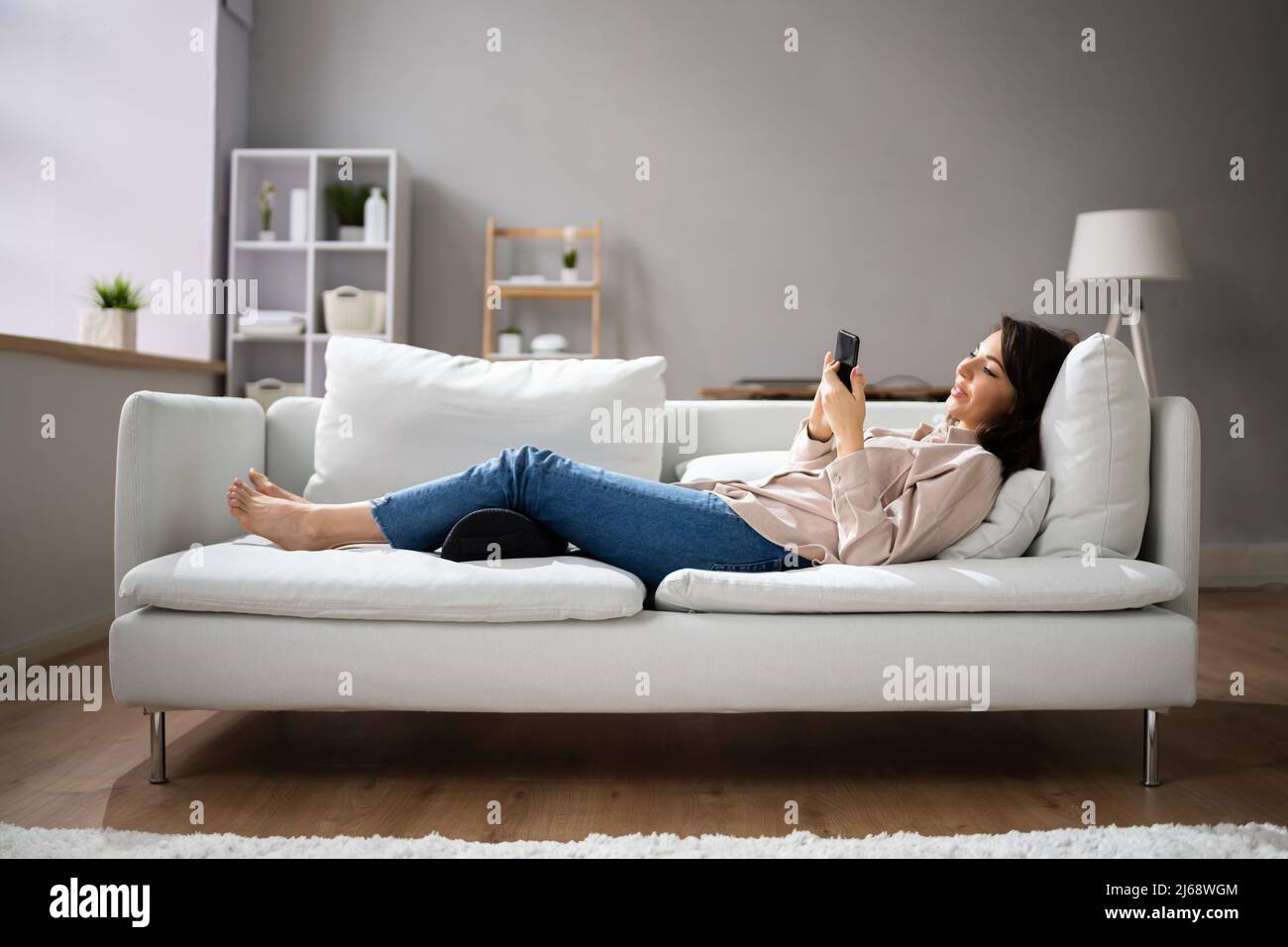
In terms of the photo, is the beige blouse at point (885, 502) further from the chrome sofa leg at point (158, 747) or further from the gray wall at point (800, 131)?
the gray wall at point (800, 131)

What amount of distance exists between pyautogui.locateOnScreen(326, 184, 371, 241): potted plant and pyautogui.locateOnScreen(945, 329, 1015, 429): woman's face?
288cm

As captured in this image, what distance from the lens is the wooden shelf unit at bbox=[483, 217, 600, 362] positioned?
432 cm

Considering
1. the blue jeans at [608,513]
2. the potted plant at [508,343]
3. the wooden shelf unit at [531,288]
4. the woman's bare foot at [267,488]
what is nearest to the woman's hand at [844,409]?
the blue jeans at [608,513]

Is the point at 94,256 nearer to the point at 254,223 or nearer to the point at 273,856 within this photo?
the point at 254,223

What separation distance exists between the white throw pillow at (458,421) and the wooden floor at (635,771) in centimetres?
55

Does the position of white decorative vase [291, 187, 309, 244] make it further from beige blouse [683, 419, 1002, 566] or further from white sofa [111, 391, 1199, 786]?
beige blouse [683, 419, 1002, 566]

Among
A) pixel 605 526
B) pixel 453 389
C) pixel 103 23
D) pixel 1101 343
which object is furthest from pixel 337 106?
pixel 1101 343

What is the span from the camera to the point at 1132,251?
4020 millimetres

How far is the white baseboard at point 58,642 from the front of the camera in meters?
2.78

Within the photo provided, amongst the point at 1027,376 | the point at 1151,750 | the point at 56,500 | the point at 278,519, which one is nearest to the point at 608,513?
the point at 278,519

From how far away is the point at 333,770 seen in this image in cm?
194

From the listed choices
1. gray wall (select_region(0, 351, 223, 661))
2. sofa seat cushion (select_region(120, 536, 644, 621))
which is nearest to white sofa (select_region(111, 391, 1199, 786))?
sofa seat cushion (select_region(120, 536, 644, 621))
